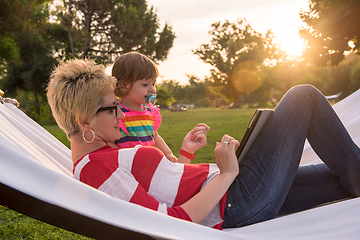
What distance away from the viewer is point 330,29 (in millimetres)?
12398

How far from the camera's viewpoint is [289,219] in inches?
51.1

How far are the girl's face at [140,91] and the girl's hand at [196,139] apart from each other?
50cm

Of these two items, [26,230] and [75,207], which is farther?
[26,230]

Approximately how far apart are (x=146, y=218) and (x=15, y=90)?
79.3 ft

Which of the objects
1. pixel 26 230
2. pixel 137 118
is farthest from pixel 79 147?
pixel 26 230

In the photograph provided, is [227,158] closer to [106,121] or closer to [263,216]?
[263,216]

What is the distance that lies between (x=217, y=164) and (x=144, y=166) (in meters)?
0.39

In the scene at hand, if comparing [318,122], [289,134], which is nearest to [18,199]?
[289,134]

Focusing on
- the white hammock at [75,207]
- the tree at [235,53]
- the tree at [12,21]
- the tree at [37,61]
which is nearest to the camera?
the white hammock at [75,207]

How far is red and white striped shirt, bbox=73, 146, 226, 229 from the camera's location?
1.11m

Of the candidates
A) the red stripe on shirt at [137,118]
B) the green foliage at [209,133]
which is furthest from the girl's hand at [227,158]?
the green foliage at [209,133]

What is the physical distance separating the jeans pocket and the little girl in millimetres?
845

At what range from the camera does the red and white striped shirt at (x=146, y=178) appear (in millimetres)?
1110

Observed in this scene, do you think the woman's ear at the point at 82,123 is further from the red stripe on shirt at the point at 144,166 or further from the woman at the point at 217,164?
the red stripe on shirt at the point at 144,166
